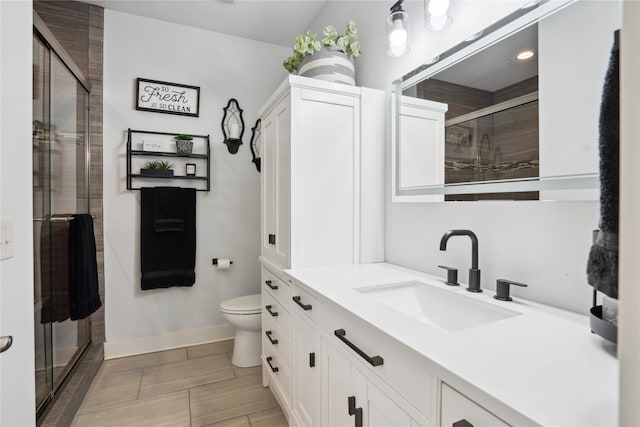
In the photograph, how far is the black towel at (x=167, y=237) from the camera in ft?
8.24

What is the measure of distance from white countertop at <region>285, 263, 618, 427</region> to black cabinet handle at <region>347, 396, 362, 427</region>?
0.28m

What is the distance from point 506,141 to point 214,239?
235cm

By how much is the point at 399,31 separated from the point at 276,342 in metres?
1.74

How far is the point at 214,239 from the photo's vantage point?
2795 millimetres

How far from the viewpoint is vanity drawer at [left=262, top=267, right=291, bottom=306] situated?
5.30ft

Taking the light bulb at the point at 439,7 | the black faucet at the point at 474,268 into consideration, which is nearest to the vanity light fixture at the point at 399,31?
the light bulb at the point at 439,7

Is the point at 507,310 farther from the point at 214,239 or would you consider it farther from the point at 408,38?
the point at 214,239

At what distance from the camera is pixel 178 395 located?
1.99 metres

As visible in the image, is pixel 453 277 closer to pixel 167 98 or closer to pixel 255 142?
pixel 255 142

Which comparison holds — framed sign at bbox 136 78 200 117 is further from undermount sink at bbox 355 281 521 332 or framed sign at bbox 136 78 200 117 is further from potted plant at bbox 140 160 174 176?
undermount sink at bbox 355 281 521 332
